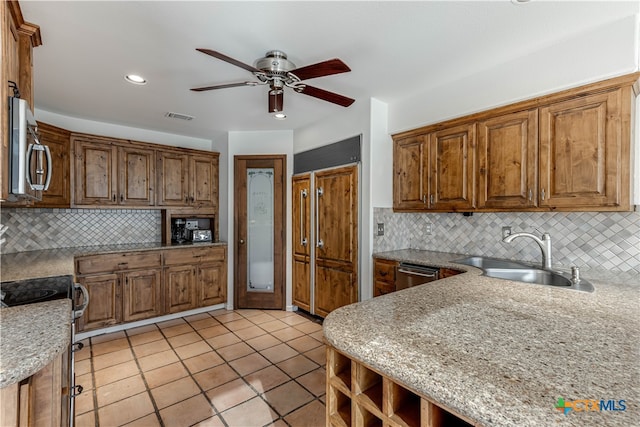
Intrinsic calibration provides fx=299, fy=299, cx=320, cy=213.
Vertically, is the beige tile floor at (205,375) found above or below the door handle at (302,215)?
below

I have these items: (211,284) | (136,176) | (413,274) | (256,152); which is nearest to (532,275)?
(413,274)

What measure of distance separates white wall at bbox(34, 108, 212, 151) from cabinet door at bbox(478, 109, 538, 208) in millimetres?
3871

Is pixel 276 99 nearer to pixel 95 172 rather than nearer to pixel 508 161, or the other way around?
pixel 508 161

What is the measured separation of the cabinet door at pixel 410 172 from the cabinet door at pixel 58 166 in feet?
11.8

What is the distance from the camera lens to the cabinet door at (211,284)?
4020mm

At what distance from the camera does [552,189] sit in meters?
2.13

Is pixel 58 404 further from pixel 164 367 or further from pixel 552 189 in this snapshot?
pixel 552 189

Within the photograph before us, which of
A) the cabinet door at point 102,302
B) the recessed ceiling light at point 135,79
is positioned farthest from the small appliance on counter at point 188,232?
the recessed ceiling light at point 135,79

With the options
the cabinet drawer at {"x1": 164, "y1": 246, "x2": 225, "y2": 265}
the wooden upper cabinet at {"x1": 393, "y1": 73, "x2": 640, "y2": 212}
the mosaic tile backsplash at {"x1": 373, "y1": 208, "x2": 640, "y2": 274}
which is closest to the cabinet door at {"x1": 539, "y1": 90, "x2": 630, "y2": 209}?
the wooden upper cabinet at {"x1": 393, "y1": 73, "x2": 640, "y2": 212}

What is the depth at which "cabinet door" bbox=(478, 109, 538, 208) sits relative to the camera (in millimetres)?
2227

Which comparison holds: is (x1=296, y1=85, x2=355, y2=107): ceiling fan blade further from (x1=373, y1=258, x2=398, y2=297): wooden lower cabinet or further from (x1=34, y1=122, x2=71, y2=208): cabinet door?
(x1=34, y1=122, x2=71, y2=208): cabinet door

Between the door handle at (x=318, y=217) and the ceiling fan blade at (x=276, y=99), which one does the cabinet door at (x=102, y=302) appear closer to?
the door handle at (x=318, y=217)

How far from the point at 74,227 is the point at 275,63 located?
3.35m

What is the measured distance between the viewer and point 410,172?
9.93ft
